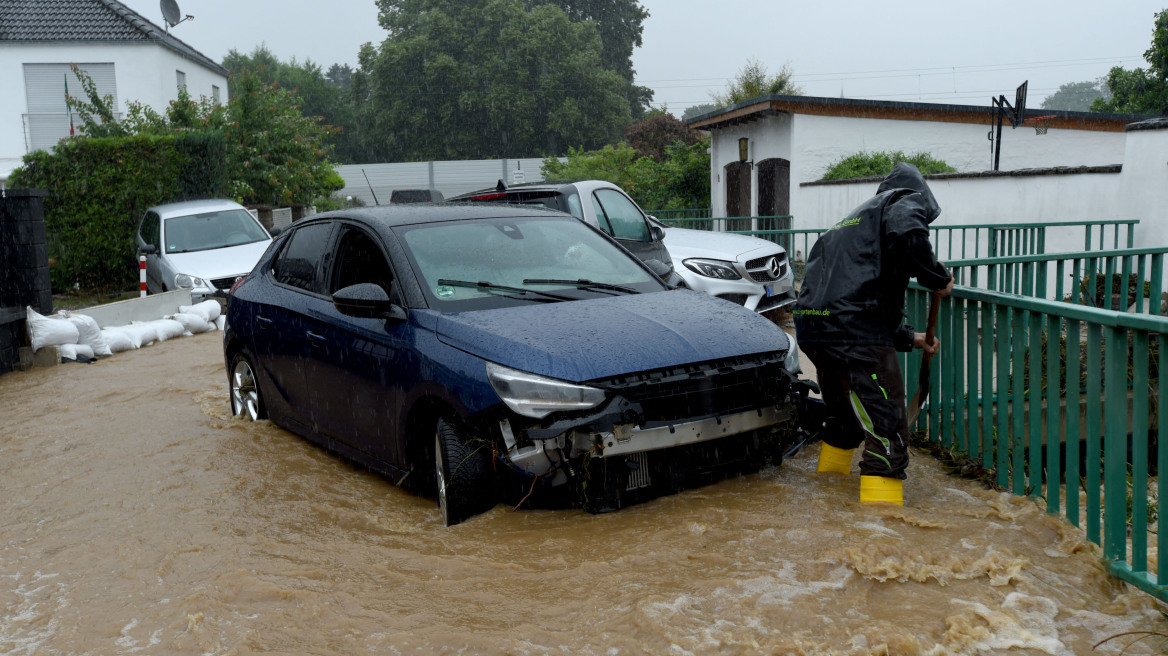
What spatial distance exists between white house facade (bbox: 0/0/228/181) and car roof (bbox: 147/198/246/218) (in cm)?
1507

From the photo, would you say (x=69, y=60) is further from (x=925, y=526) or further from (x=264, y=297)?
(x=925, y=526)

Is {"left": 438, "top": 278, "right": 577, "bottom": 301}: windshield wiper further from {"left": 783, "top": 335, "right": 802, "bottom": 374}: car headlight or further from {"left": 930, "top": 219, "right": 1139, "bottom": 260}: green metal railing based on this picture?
{"left": 930, "top": 219, "right": 1139, "bottom": 260}: green metal railing

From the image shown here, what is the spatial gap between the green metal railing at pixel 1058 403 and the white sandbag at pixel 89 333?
9107 mm

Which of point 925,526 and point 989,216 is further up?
point 989,216

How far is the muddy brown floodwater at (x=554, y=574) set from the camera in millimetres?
3662

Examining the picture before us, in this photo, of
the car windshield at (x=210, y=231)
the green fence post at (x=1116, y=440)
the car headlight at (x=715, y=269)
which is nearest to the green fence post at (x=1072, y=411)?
the green fence post at (x=1116, y=440)

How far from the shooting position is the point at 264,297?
265 inches

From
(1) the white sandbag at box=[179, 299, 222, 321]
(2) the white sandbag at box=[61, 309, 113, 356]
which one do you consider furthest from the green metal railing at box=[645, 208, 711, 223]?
(2) the white sandbag at box=[61, 309, 113, 356]

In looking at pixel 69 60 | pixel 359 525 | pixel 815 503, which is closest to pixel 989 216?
pixel 815 503

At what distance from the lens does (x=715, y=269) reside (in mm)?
10328

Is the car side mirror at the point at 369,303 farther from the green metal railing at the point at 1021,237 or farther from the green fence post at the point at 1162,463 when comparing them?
the green metal railing at the point at 1021,237

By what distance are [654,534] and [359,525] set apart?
62.1 inches

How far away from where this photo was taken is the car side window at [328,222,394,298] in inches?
220

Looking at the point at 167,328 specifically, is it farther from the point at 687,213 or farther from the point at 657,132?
the point at 657,132
